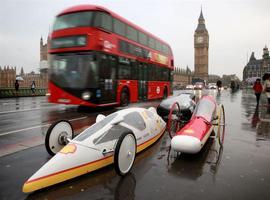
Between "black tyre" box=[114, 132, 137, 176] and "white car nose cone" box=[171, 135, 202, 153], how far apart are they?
105 centimetres

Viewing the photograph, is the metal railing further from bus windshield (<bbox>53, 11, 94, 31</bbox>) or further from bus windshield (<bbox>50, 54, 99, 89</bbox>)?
bus windshield (<bbox>53, 11, 94, 31</bbox>)

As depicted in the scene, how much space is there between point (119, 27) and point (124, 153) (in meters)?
9.59

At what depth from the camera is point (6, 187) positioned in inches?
139

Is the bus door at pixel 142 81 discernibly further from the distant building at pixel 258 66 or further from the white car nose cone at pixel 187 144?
the distant building at pixel 258 66

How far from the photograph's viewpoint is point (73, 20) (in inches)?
414

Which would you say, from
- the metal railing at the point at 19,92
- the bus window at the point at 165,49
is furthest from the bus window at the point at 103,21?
the metal railing at the point at 19,92

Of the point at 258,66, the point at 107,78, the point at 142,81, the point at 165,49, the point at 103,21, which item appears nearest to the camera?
the point at 103,21

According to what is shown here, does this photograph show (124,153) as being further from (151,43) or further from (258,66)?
(258,66)

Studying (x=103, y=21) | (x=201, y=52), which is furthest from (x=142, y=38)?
(x=201, y=52)

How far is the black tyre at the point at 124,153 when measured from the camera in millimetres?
3680

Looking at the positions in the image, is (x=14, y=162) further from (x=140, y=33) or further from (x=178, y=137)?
(x=140, y=33)

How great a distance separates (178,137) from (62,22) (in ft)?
27.8

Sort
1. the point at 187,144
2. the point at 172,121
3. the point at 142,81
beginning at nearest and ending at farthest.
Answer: the point at 187,144 < the point at 172,121 < the point at 142,81

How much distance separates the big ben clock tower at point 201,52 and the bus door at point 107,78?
437 feet
